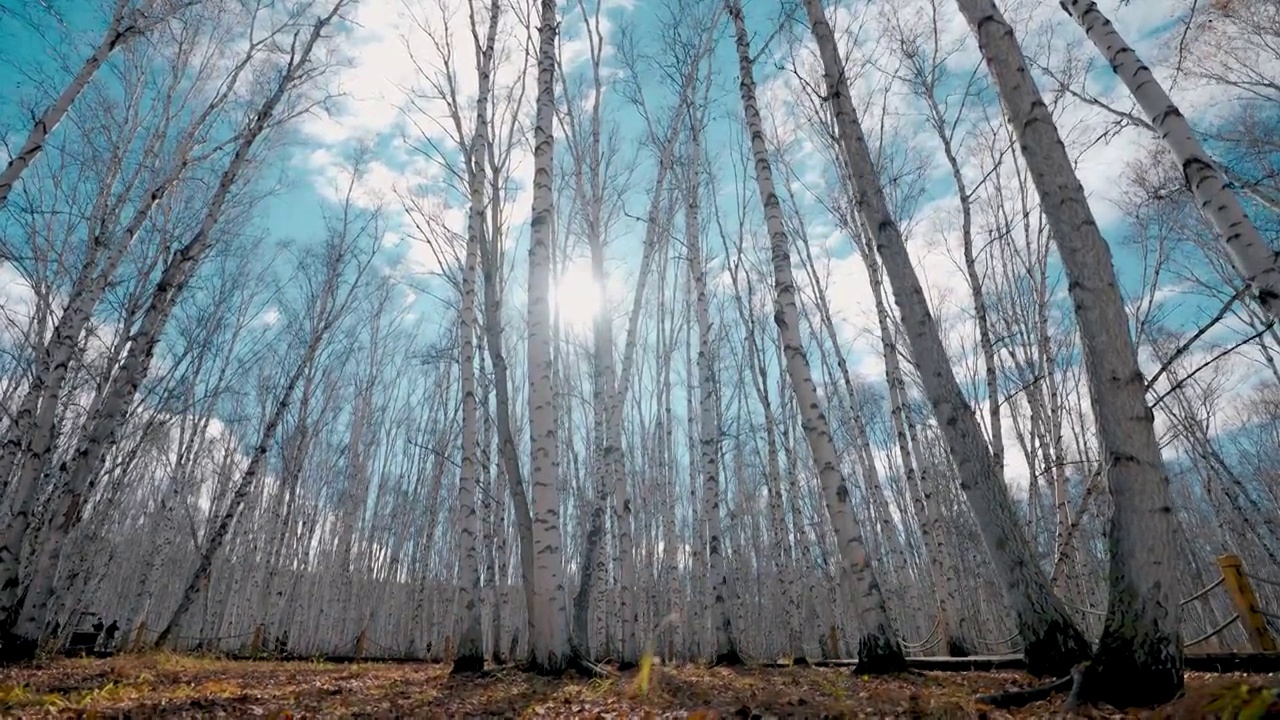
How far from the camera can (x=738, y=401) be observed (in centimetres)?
2038

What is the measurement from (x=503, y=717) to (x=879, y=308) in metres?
9.26

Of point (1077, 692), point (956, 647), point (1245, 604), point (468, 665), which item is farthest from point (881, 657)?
point (468, 665)

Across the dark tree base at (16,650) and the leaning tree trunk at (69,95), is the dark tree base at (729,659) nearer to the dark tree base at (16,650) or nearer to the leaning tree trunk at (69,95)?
the dark tree base at (16,650)

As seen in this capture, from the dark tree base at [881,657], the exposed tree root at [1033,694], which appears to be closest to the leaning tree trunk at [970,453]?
the exposed tree root at [1033,694]

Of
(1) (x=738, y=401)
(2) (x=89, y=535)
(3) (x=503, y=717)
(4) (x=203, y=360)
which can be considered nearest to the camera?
(3) (x=503, y=717)

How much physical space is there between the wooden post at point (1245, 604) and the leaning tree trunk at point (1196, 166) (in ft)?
8.95

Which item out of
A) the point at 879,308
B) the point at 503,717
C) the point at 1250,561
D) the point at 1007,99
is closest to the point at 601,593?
the point at 879,308

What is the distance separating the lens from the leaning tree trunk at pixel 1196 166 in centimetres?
359

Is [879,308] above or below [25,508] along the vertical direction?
above

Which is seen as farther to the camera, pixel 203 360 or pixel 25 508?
pixel 203 360

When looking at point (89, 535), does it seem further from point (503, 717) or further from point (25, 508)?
point (503, 717)

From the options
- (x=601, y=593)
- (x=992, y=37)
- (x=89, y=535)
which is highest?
(x=992, y=37)

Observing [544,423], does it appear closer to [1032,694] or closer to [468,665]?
[468,665]

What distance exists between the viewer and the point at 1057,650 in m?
3.62
